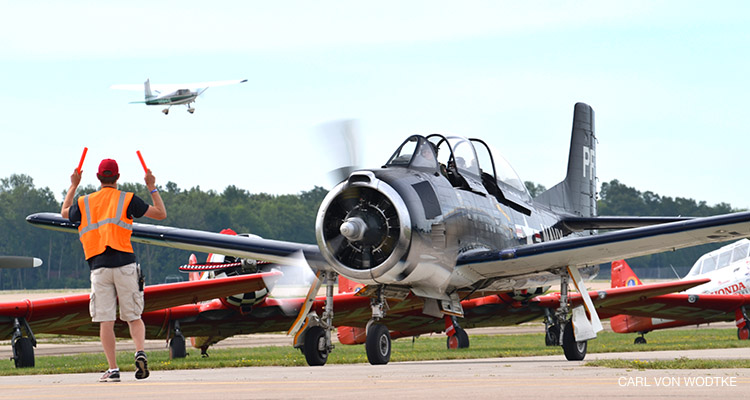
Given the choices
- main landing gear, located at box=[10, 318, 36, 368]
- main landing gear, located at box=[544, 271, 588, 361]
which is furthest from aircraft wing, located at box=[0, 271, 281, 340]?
main landing gear, located at box=[544, 271, 588, 361]

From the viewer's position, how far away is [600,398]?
571 cm

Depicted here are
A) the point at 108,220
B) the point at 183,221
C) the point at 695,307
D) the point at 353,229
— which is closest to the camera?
the point at 108,220

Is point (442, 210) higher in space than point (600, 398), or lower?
higher

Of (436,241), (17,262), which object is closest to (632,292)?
(436,241)

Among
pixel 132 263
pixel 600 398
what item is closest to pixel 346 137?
pixel 132 263

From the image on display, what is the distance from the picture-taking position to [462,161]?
42.2 feet

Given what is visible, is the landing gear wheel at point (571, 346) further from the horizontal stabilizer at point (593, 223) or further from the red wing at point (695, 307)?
the red wing at point (695, 307)

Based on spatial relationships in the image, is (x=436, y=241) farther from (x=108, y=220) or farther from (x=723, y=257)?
(x=723, y=257)

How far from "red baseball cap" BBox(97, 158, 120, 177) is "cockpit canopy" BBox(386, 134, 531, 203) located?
16.1 feet

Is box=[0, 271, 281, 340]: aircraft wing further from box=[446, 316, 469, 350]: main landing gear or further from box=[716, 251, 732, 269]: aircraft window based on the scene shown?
box=[716, 251, 732, 269]: aircraft window

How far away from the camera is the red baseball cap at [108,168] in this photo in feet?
25.5

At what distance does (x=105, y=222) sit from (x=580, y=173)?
12.8 m

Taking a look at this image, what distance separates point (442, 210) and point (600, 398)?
6.08 m

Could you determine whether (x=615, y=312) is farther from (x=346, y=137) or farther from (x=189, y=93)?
(x=189, y=93)
